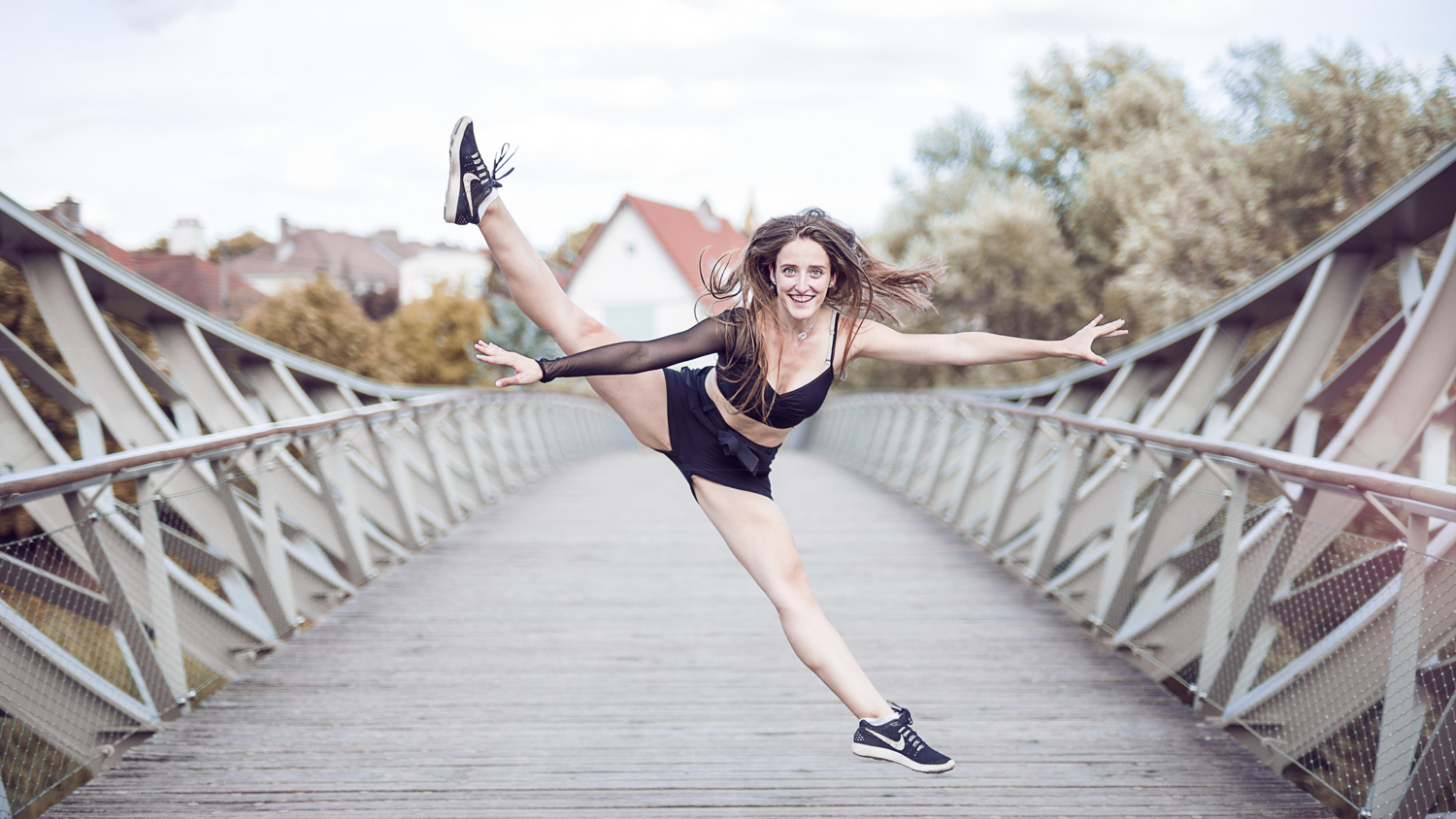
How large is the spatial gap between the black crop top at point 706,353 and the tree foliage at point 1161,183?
2.04m

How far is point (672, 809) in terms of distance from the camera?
279cm

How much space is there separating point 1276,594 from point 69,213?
16.4 feet

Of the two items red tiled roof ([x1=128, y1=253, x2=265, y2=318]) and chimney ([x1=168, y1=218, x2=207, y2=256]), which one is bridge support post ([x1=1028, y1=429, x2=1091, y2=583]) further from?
chimney ([x1=168, y1=218, x2=207, y2=256])

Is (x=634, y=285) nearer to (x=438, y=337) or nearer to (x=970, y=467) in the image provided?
(x=438, y=337)

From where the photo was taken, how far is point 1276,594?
10.3 ft

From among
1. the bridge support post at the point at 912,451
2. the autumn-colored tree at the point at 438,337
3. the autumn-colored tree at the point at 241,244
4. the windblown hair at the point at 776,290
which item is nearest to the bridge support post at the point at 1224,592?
the windblown hair at the point at 776,290

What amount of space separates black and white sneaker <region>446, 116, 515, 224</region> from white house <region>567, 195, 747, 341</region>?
7.98 metres

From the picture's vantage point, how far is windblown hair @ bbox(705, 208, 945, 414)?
2367mm

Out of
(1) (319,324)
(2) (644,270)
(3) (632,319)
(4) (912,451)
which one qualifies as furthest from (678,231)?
(1) (319,324)

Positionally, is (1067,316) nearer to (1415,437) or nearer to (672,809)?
(1415,437)

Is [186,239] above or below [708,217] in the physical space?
below

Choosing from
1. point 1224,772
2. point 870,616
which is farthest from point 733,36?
point 1224,772

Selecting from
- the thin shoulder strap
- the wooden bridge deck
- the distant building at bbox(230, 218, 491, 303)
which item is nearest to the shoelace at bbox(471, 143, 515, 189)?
the thin shoulder strap

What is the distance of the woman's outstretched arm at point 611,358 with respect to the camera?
2195mm
